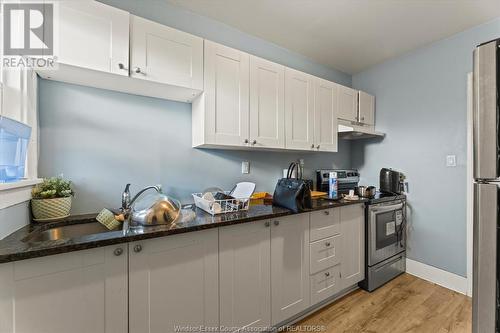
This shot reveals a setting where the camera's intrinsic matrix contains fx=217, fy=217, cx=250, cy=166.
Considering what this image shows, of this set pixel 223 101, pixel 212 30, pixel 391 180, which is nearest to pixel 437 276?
pixel 391 180

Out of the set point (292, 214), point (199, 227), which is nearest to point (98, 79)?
point (199, 227)

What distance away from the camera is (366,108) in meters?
2.79

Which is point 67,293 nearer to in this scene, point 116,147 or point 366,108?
point 116,147

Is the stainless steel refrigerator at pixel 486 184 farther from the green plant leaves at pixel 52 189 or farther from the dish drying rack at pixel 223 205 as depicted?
the green plant leaves at pixel 52 189

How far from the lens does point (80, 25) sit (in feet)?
4.05

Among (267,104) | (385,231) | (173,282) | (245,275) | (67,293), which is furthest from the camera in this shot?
(385,231)

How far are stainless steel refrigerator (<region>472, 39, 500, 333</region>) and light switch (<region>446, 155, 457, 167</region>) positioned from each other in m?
1.91

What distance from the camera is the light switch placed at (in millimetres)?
2197

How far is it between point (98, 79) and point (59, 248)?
41.5 inches

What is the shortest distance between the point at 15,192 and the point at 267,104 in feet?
5.70

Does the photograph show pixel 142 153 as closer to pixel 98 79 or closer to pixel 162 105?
pixel 162 105

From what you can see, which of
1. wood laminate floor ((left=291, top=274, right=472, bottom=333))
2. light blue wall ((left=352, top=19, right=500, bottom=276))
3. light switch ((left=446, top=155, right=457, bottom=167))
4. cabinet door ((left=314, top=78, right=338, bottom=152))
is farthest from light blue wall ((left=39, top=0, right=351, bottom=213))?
light switch ((left=446, top=155, right=457, bottom=167))

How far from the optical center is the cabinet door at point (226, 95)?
1.68 metres

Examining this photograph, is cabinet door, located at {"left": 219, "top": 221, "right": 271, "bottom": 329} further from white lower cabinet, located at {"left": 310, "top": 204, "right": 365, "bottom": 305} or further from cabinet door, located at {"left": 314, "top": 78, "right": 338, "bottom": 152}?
cabinet door, located at {"left": 314, "top": 78, "right": 338, "bottom": 152}
